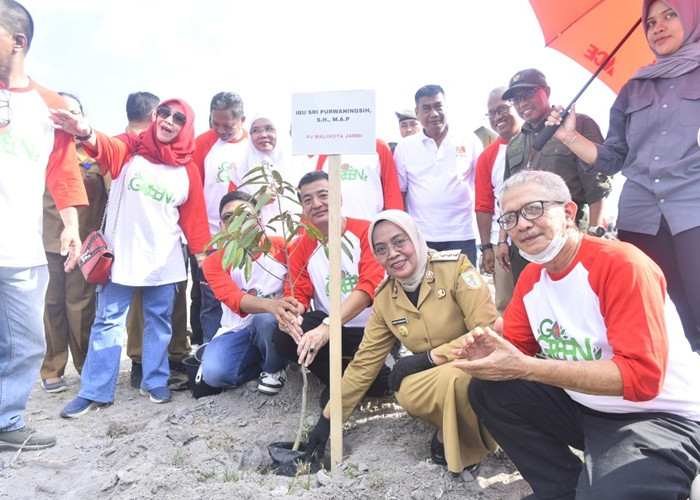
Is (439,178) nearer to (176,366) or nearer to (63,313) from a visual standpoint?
(176,366)

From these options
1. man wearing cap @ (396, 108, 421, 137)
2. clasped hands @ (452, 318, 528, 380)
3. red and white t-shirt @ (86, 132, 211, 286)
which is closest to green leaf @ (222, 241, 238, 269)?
red and white t-shirt @ (86, 132, 211, 286)

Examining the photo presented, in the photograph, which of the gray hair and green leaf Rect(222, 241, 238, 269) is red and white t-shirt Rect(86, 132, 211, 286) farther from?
the gray hair

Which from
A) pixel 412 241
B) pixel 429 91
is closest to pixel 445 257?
pixel 412 241

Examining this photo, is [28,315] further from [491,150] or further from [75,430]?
[491,150]

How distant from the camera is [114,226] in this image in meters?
3.79

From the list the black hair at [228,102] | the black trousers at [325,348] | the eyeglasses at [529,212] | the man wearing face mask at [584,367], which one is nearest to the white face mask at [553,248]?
the man wearing face mask at [584,367]

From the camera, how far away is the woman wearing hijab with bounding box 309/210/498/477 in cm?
265

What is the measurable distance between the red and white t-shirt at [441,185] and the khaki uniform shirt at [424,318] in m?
1.35

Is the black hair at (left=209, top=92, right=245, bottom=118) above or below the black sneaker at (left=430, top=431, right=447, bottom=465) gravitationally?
above

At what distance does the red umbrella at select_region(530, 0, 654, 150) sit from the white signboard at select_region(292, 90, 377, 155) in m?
1.16

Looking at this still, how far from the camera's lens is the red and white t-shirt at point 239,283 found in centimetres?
370

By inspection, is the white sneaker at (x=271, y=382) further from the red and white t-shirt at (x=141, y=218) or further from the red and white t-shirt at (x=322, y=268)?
the red and white t-shirt at (x=141, y=218)

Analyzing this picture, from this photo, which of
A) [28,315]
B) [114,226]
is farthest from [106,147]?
[28,315]

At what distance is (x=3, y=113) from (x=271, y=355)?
2.21m
